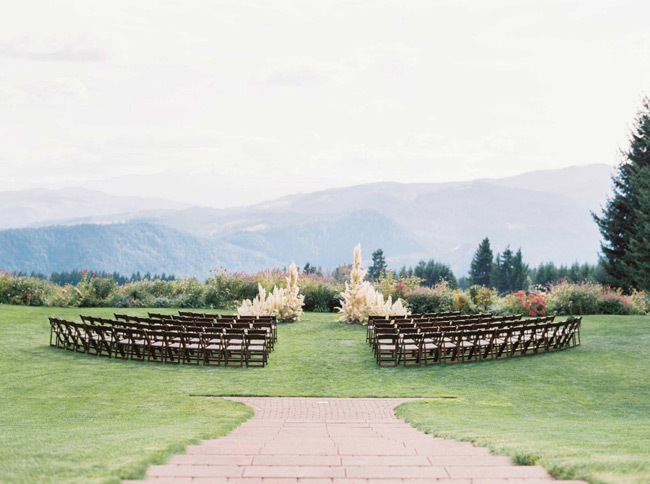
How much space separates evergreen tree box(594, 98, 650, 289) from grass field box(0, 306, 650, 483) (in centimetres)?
1916

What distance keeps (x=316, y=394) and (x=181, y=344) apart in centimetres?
522

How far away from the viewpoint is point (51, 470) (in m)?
4.80

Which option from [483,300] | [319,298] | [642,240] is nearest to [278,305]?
[319,298]

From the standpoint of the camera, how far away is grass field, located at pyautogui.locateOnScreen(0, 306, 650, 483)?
5453 millimetres

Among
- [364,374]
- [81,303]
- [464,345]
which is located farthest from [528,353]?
[81,303]

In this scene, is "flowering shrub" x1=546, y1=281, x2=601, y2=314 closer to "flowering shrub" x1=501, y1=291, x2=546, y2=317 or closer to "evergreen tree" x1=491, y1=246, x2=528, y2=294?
"flowering shrub" x1=501, y1=291, x2=546, y2=317

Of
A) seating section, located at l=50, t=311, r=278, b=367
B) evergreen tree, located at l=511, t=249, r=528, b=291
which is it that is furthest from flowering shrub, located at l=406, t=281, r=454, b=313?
evergreen tree, located at l=511, t=249, r=528, b=291

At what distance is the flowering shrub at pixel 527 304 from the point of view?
26.5 m

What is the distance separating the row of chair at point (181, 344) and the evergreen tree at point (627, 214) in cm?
2917

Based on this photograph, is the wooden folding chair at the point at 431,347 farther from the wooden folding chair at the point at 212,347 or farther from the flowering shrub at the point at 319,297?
the flowering shrub at the point at 319,297

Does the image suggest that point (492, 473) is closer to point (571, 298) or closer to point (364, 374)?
point (364, 374)

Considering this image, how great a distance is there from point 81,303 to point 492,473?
2773cm

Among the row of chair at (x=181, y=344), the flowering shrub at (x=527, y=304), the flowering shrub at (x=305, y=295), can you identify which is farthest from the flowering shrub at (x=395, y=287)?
the row of chair at (x=181, y=344)

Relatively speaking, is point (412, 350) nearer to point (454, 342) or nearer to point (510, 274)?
point (454, 342)
